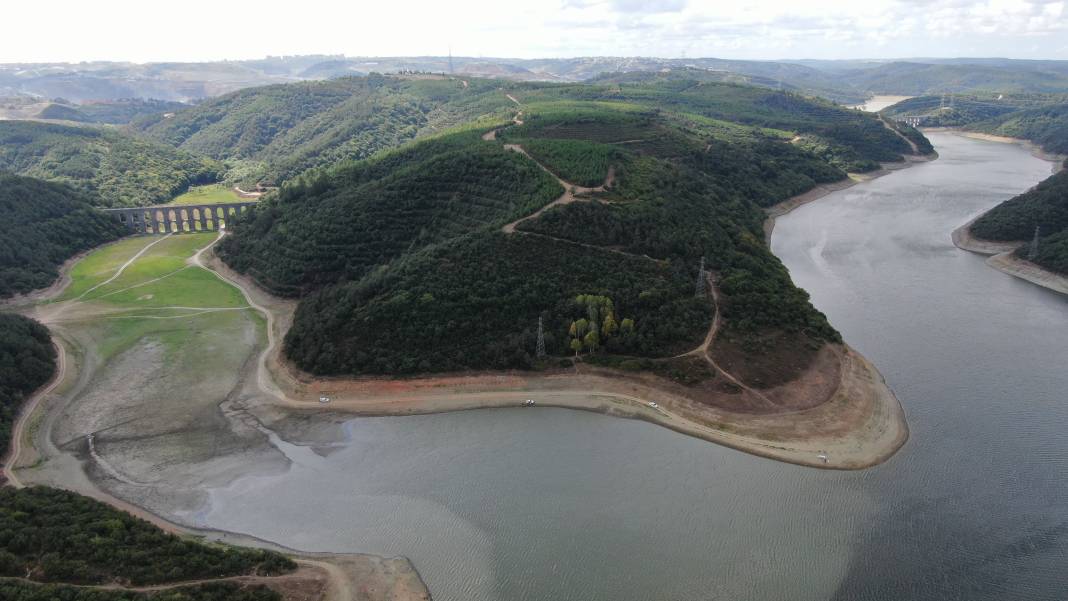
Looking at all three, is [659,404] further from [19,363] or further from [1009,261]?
[1009,261]

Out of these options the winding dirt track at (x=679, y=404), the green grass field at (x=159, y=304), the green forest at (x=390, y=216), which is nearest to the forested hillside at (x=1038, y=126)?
the green forest at (x=390, y=216)

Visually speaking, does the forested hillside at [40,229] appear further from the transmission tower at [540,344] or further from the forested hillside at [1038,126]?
the forested hillside at [1038,126]

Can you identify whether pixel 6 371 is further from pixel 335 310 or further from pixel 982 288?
pixel 982 288

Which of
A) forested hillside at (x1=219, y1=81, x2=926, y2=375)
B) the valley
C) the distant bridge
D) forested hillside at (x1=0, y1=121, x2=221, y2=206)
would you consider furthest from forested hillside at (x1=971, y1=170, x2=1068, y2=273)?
forested hillside at (x1=0, y1=121, x2=221, y2=206)

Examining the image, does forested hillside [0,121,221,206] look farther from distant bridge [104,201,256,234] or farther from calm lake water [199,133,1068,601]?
calm lake water [199,133,1068,601]

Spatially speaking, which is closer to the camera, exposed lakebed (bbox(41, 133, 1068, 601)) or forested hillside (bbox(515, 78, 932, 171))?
A: exposed lakebed (bbox(41, 133, 1068, 601))

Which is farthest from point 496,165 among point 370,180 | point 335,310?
point 335,310
